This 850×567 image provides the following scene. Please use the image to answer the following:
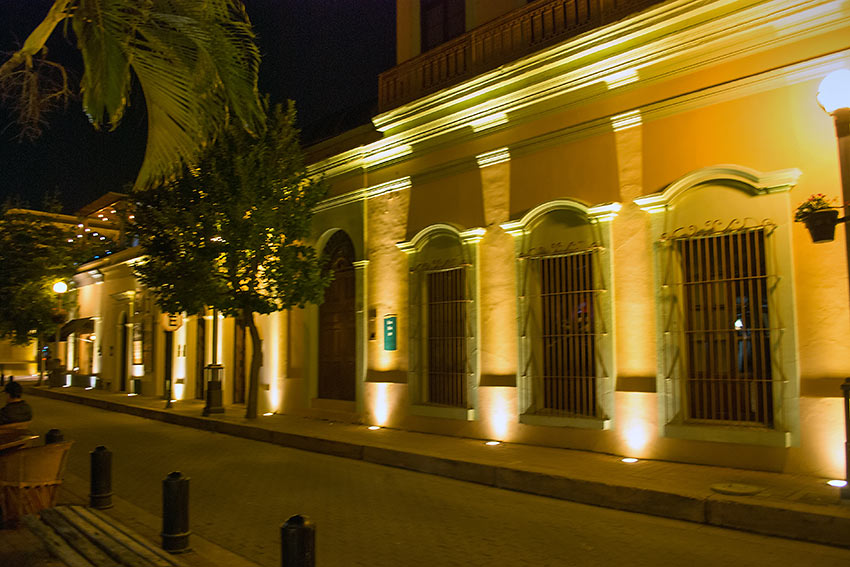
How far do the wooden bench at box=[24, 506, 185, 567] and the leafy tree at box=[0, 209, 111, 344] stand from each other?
977 inches

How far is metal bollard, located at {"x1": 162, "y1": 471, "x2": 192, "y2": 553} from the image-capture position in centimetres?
562

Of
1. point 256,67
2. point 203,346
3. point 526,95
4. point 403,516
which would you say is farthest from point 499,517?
point 203,346

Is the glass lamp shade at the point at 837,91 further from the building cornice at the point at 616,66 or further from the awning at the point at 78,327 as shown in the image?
the awning at the point at 78,327

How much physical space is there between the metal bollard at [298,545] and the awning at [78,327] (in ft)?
95.9

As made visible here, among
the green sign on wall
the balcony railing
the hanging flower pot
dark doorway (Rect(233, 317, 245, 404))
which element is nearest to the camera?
the hanging flower pot

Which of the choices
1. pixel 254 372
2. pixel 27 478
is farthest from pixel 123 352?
pixel 27 478

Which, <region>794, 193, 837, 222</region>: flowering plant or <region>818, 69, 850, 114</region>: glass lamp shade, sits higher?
<region>818, 69, 850, 114</region>: glass lamp shade

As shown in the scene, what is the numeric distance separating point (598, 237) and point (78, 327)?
27.2m

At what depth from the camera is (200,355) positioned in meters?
20.5

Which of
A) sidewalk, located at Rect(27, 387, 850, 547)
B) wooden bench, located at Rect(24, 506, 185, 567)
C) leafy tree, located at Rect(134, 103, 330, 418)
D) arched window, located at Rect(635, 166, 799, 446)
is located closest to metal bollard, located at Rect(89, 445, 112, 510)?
wooden bench, located at Rect(24, 506, 185, 567)

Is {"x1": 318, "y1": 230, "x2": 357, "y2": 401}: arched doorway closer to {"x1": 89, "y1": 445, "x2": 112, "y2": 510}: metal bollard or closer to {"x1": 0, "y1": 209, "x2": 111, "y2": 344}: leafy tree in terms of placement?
{"x1": 89, "y1": 445, "x2": 112, "y2": 510}: metal bollard

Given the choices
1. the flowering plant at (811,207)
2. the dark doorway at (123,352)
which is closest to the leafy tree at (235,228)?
the flowering plant at (811,207)

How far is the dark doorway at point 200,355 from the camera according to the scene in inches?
799

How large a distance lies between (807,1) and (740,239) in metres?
2.93
